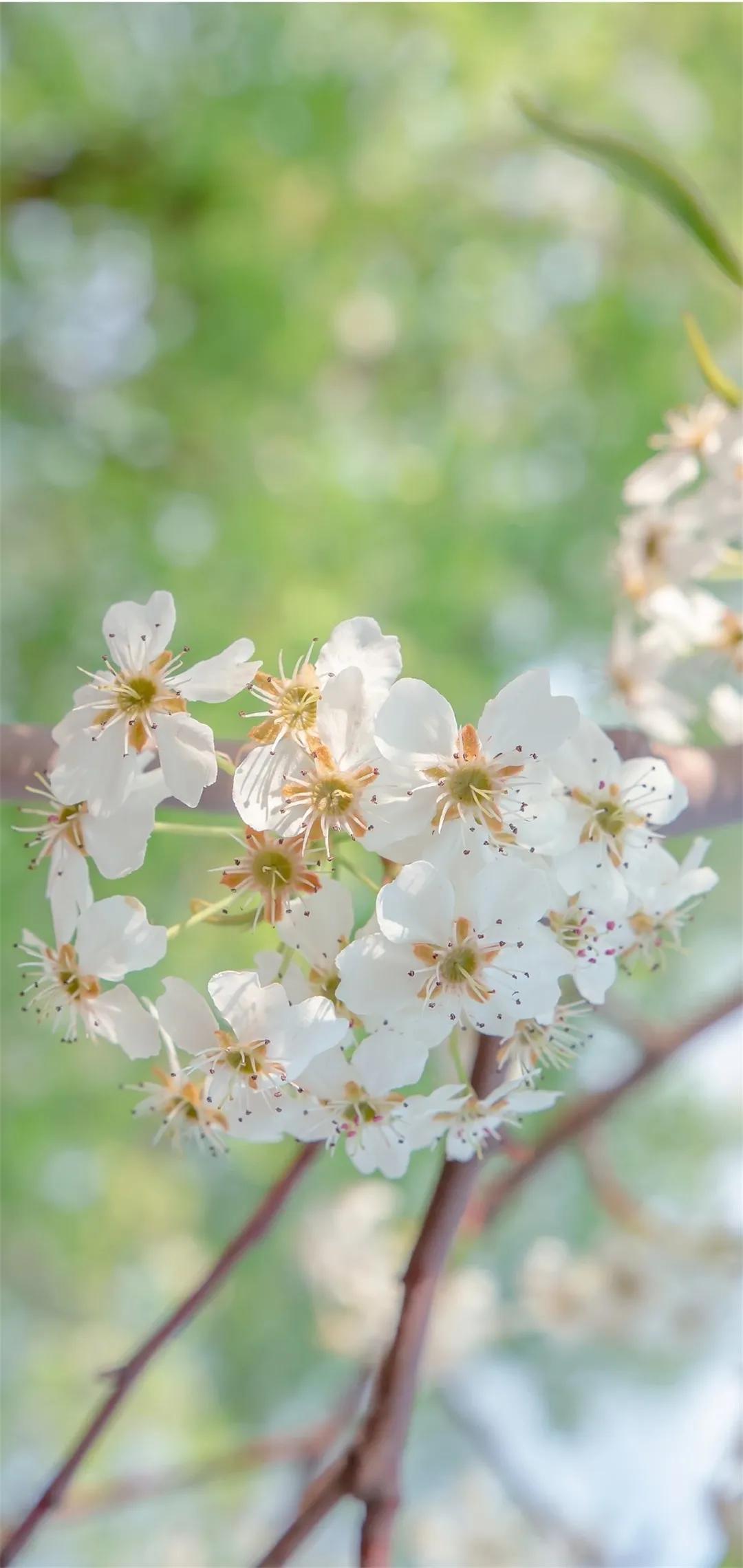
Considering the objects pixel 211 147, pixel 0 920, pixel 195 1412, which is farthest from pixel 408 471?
pixel 195 1412

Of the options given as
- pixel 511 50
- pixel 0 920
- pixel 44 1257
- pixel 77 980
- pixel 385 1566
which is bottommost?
pixel 385 1566

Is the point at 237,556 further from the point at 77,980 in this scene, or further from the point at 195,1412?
the point at 195,1412

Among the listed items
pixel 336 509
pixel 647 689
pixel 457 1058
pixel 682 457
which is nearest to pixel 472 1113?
pixel 457 1058

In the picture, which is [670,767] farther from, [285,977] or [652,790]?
[285,977]

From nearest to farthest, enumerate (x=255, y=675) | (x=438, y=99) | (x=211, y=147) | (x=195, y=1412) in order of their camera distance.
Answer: (x=255, y=675) → (x=211, y=147) → (x=438, y=99) → (x=195, y=1412)

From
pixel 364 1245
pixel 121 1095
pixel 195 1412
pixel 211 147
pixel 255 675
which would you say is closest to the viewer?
pixel 255 675
